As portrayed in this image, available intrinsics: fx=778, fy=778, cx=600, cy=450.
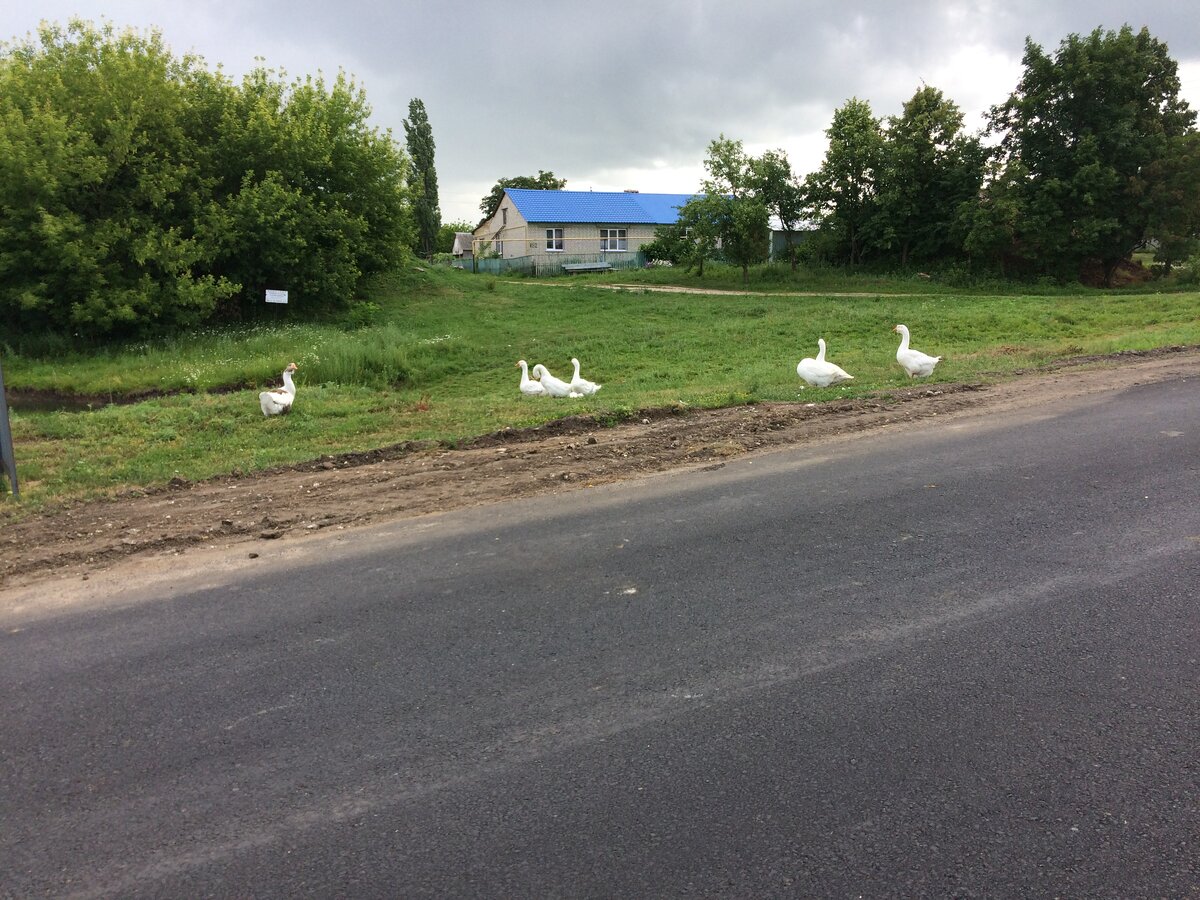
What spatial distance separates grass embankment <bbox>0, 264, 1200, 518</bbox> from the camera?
1109 cm

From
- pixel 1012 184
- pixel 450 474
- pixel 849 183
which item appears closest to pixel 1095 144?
pixel 1012 184

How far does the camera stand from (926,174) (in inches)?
1566

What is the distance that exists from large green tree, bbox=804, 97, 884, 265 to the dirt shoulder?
29735mm

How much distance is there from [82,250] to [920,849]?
25508 mm

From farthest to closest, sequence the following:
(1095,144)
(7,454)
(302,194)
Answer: (1095,144), (302,194), (7,454)

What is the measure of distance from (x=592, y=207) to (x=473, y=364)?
43398 millimetres

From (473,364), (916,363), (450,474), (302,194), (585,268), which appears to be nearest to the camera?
(450,474)

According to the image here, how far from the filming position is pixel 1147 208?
33.2 m

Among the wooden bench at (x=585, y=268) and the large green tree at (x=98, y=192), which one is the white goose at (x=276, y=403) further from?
the wooden bench at (x=585, y=268)

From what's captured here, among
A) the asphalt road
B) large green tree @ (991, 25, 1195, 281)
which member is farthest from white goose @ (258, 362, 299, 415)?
large green tree @ (991, 25, 1195, 281)

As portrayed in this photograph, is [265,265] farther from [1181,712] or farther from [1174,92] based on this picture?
[1174,92]

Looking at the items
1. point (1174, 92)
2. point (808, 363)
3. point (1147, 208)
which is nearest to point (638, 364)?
point (808, 363)

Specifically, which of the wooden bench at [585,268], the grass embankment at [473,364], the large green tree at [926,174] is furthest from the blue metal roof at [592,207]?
the grass embankment at [473,364]

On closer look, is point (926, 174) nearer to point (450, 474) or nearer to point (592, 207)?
point (592, 207)
